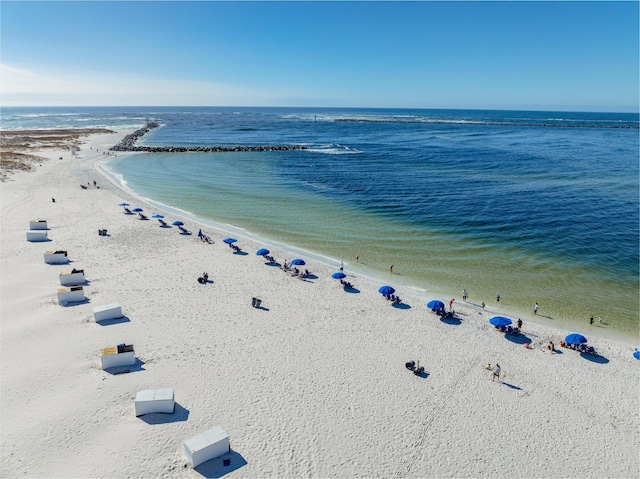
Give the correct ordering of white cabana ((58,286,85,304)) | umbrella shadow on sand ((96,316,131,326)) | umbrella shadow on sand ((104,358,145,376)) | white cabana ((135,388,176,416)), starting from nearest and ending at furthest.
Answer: white cabana ((135,388,176,416)), umbrella shadow on sand ((104,358,145,376)), umbrella shadow on sand ((96,316,131,326)), white cabana ((58,286,85,304))

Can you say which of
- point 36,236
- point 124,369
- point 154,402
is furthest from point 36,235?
point 154,402

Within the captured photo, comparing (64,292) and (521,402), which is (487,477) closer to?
(521,402)

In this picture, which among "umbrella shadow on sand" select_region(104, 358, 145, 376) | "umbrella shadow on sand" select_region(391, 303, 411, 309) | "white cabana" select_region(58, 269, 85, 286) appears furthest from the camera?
"umbrella shadow on sand" select_region(391, 303, 411, 309)

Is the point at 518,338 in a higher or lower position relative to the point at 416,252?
lower

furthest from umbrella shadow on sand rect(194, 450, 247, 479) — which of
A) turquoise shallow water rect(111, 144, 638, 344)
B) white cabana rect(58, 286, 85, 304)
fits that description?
turquoise shallow water rect(111, 144, 638, 344)

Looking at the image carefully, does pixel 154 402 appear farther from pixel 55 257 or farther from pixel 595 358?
pixel 595 358

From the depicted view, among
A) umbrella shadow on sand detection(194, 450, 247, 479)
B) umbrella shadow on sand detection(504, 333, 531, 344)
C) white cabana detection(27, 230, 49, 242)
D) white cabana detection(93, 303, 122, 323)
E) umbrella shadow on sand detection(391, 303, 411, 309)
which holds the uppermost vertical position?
white cabana detection(27, 230, 49, 242)

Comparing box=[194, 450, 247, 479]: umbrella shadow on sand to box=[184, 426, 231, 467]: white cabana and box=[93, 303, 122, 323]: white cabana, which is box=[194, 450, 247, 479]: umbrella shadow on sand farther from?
box=[93, 303, 122, 323]: white cabana
